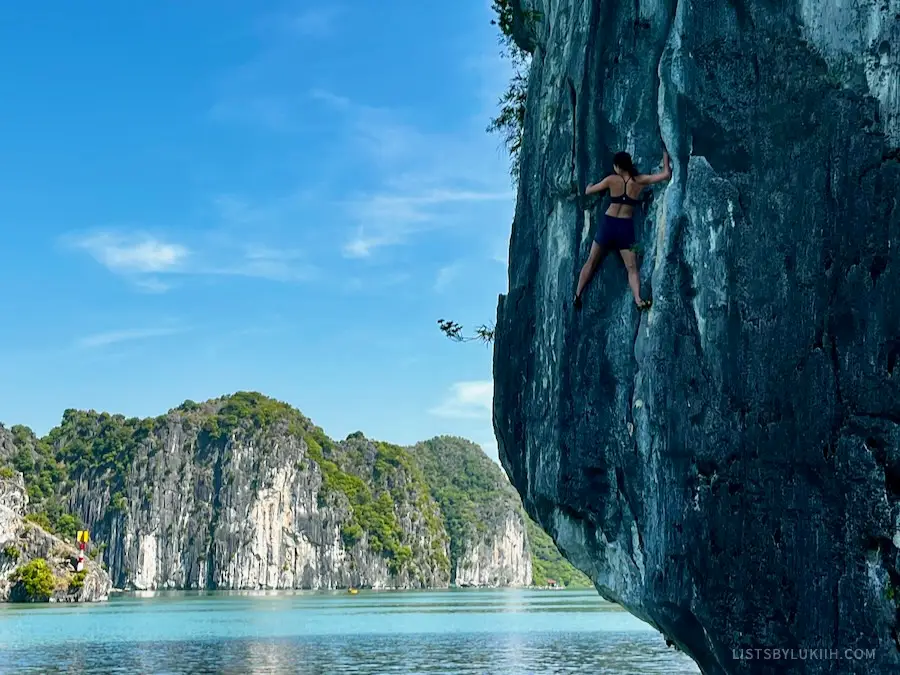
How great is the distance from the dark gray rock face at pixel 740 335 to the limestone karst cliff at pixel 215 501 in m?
123

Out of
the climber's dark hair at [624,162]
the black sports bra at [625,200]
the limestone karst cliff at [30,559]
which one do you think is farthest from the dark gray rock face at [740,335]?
the limestone karst cliff at [30,559]

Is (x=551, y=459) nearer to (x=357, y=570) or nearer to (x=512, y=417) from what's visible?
(x=512, y=417)

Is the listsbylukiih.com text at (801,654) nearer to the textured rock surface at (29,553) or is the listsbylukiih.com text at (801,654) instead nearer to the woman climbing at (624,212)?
the woman climbing at (624,212)

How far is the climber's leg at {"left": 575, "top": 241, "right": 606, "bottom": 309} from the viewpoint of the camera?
40.1 ft

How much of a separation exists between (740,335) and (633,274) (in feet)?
5.07

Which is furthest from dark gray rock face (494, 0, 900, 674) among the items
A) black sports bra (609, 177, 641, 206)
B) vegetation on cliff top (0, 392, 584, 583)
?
vegetation on cliff top (0, 392, 584, 583)

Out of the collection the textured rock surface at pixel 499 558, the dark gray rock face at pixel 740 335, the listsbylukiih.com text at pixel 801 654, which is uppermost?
the dark gray rock face at pixel 740 335

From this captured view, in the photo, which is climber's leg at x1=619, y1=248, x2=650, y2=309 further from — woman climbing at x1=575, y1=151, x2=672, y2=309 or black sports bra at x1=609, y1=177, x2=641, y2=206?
black sports bra at x1=609, y1=177, x2=641, y2=206

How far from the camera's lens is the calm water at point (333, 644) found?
3080cm

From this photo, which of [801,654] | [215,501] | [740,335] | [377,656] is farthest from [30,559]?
[801,654]

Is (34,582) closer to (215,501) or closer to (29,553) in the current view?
(29,553)

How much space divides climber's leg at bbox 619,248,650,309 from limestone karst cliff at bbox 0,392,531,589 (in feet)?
407

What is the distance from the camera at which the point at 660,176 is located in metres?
11.4

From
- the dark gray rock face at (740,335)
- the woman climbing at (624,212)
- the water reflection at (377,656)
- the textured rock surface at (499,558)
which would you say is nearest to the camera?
the dark gray rock face at (740,335)
